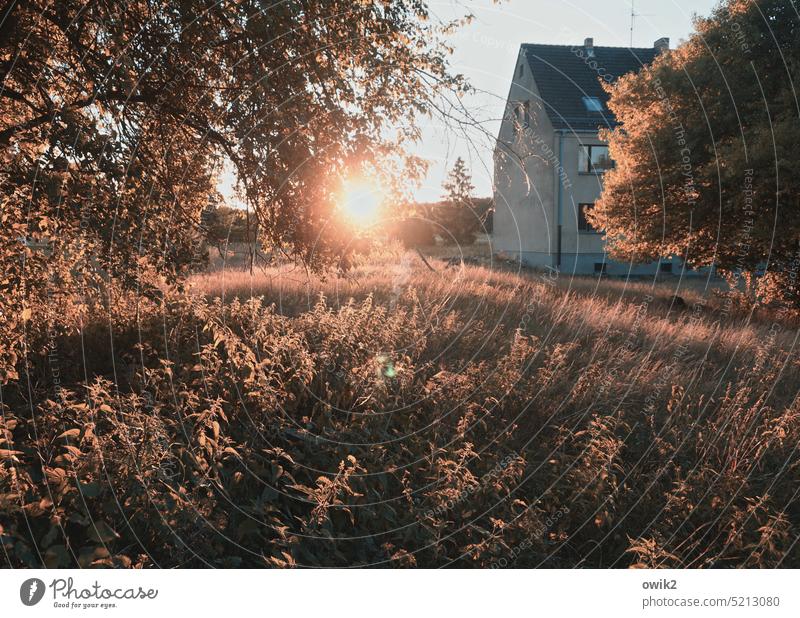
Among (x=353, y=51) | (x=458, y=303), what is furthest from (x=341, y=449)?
(x=458, y=303)

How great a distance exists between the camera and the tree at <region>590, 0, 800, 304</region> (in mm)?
15180

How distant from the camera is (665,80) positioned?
17.5 metres

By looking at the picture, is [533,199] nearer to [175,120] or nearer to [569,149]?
[569,149]

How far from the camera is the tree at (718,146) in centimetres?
1518

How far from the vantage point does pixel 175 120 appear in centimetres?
721

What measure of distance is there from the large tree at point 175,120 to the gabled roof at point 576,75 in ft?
81.6

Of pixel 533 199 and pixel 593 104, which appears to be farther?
pixel 533 199

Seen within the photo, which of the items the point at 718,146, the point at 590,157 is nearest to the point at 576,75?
the point at 590,157

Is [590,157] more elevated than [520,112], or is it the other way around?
[590,157]

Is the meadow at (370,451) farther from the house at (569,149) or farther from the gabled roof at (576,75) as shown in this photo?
the gabled roof at (576,75)

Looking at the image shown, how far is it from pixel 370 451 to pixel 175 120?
4522mm

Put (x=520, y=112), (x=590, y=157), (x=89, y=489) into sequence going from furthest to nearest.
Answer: (x=590, y=157), (x=520, y=112), (x=89, y=489)

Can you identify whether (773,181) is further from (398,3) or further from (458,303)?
(398,3)

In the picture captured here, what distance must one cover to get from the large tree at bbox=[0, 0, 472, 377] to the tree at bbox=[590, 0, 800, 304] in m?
11.3
